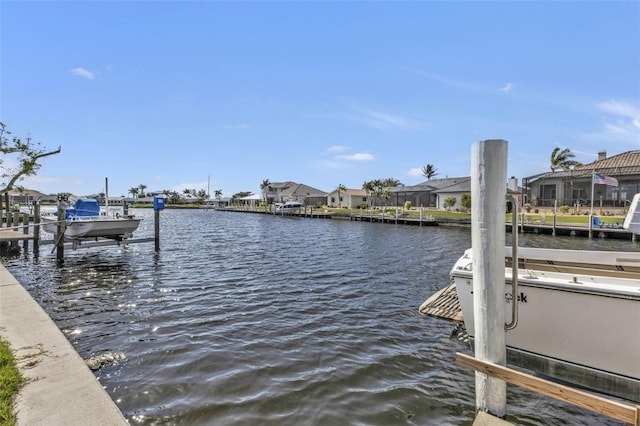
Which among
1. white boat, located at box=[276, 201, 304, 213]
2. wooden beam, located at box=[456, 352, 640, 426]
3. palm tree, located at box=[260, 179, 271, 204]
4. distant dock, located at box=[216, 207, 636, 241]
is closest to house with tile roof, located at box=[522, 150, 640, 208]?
distant dock, located at box=[216, 207, 636, 241]

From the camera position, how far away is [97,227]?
17.2 meters

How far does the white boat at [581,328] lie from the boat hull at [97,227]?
17.4m

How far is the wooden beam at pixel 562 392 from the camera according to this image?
298cm

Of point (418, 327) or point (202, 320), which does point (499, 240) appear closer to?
point (418, 327)

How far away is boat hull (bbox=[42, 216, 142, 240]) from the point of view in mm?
16938

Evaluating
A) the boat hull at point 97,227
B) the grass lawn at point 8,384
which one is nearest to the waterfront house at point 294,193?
the boat hull at point 97,227

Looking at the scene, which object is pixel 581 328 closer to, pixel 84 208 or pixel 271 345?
pixel 271 345

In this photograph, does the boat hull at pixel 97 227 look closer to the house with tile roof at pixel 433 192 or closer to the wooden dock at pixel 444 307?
the wooden dock at pixel 444 307

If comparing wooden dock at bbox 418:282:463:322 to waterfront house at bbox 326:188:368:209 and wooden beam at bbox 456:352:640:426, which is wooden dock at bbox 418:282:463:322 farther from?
waterfront house at bbox 326:188:368:209

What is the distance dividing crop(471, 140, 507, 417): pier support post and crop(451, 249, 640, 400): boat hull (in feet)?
2.20

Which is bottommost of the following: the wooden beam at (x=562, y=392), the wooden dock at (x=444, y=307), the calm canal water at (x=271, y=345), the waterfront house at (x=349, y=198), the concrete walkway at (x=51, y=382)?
the calm canal water at (x=271, y=345)

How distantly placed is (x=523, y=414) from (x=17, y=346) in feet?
22.9

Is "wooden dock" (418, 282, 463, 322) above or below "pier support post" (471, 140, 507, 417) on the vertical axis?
below

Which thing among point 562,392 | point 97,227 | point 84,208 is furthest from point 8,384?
point 84,208
